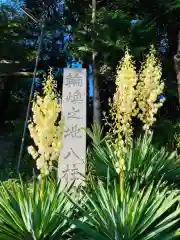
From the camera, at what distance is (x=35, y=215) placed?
270cm

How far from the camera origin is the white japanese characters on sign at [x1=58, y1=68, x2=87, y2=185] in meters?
4.52

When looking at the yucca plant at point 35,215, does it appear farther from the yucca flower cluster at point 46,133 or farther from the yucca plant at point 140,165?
the yucca plant at point 140,165

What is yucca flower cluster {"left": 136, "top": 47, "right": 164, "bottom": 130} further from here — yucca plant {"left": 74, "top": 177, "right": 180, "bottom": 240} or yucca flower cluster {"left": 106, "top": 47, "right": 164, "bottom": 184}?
yucca plant {"left": 74, "top": 177, "right": 180, "bottom": 240}

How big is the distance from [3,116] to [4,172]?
449cm

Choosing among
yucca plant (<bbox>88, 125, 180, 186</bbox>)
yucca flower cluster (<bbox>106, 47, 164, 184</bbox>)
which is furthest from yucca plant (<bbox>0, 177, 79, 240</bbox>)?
yucca plant (<bbox>88, 125, 180, 186</bbox>)

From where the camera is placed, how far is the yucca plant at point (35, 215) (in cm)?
267

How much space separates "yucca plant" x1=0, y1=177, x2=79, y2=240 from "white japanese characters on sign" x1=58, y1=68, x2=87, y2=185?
1346 millimetres

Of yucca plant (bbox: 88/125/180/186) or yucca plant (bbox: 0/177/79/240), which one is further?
yucca plant (bbox: 88/125/180/186)

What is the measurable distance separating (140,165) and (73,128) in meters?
1.01

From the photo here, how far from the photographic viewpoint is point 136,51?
7.72 meters

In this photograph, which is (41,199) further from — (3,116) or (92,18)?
(3,116)

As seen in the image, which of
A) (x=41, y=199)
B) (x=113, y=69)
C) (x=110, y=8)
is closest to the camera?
(x=41, y=199)

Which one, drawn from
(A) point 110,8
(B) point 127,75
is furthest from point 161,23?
(B) point 127,75

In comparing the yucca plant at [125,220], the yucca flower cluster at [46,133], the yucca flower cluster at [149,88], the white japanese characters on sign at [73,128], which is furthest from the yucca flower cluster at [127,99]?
the white japanese characters on sign at [73,128]
